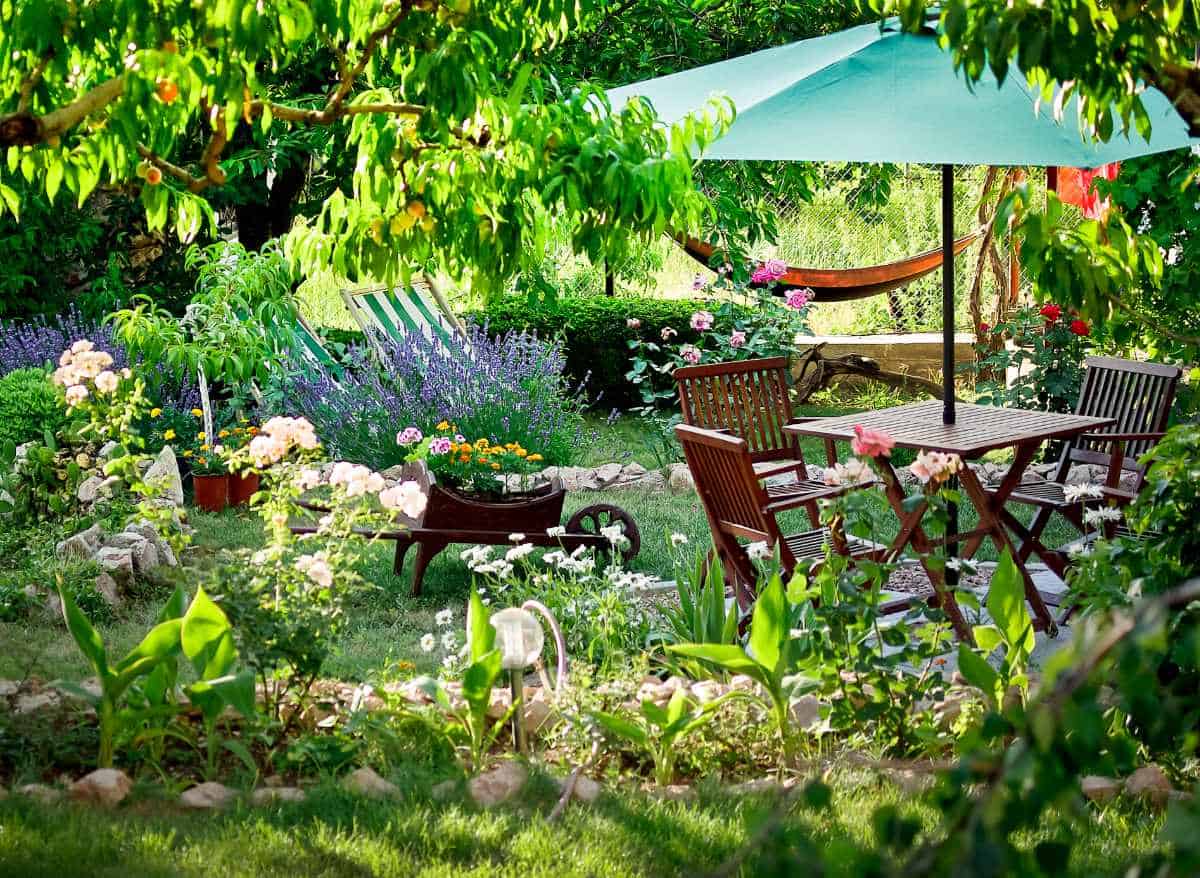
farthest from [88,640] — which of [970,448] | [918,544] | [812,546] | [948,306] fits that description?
[948,306]

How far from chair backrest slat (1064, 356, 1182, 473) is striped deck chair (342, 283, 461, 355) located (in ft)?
11.7

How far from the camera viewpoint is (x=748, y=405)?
554 centimetres

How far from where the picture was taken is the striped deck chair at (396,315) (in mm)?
7887

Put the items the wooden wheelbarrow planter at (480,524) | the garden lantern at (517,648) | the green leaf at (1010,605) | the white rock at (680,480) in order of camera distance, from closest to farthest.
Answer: the garden lantern at (517,648) → the green leaf at (1010,605) → the wooden wheelbarrow planter at (480,524) → the white rock at (680,480)

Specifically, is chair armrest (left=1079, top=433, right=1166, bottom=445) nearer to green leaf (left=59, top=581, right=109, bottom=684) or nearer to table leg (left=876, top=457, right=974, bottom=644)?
table leg (left=876, top=457, right=974, bottom=644)

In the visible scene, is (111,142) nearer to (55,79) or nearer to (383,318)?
(55,79)

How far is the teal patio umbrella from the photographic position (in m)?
4.16

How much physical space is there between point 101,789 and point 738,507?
2143mm

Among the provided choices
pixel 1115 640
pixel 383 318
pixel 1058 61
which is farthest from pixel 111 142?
pixel 383 318

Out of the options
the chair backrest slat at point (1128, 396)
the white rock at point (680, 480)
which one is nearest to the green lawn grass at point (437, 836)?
the chair backrest slat at point (1128, 396)

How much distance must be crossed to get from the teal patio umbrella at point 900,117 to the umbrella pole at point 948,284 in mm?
478

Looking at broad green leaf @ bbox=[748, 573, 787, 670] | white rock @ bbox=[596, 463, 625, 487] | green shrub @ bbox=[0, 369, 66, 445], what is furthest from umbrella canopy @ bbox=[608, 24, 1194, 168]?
green shrub @ bbox=[0, 369, 66, 445]

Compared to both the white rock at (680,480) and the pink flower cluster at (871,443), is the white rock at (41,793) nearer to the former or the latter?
the pink flower cluster at (871,443)

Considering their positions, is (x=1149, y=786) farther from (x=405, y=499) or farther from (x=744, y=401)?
(x=744, y=401)
